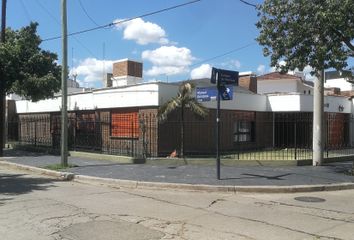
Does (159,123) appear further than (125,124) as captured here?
No

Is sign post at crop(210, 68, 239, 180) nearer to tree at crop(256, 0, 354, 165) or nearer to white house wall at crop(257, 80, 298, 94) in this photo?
tree at crop(256, 0, 354, 165)

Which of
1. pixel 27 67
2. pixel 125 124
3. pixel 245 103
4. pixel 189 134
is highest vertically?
pixel 27 67

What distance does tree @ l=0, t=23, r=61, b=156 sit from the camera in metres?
24.1

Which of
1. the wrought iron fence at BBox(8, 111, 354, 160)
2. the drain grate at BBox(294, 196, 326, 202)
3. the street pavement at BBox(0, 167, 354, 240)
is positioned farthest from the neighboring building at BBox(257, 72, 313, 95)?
the drain grate at BBox(294, 196, 326, 202)

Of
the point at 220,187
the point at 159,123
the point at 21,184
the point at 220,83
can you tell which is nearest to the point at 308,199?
the point at 220,187

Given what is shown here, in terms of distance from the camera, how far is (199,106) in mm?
21859

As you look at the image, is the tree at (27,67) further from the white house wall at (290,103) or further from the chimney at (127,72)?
the white house wall at (290,103)

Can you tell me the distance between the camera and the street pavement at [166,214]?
8367 millimetres

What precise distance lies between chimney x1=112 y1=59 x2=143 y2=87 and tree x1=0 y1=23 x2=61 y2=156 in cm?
604

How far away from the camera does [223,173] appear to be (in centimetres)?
1697

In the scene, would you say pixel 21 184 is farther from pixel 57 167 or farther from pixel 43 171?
pixel 57 167

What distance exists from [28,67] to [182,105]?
27.9 ft

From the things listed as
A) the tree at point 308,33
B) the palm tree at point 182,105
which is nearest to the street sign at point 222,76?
the tree at point 308,33

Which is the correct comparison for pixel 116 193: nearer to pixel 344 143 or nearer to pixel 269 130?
pixel 269 130
